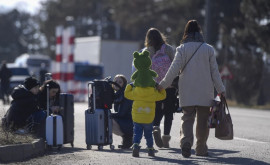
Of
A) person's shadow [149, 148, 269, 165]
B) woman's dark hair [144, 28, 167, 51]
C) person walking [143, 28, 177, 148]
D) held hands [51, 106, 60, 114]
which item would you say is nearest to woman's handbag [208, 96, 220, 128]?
person's shadow [149, 148, 269, 165]

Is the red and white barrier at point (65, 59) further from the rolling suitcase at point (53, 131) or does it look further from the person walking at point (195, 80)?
the person walking at point (195, 80)

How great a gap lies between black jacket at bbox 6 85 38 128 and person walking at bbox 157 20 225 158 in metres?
2.49

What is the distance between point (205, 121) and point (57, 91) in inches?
110

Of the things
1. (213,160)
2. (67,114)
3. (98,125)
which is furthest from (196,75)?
(67,114)

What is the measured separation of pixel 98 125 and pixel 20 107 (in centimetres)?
121

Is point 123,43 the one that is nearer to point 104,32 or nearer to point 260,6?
point 260,6

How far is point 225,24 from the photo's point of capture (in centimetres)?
4534

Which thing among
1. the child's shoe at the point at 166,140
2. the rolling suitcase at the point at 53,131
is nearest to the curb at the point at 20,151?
the rolling suitcase at the point at 53,131

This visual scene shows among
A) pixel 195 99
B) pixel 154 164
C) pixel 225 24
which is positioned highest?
pixel 225 24

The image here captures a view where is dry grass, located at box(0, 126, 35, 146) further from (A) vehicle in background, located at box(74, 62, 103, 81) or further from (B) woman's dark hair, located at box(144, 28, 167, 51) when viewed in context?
(A) vehicle in background, located at box(74, 62, 103, 81)

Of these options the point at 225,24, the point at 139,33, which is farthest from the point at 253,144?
the point at 139,33

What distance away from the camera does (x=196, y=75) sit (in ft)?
33.5

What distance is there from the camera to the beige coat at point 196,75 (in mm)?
10180

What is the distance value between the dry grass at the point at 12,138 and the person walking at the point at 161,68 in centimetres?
184
